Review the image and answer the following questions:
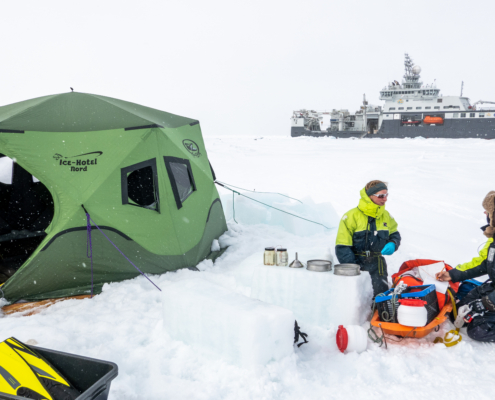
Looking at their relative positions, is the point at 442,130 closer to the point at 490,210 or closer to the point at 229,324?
the point at 490,210

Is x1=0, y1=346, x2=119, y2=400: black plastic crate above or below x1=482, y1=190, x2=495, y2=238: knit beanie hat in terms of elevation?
below

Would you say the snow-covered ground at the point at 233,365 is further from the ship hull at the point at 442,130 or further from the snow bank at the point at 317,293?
the ship hull at the point at 442,130

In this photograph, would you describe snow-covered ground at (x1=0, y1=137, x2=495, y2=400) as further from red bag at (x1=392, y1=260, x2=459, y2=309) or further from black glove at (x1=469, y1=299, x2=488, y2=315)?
red bag at (x1=392, y1=260, x2=459, y2=309)

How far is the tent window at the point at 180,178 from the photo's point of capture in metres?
4.00

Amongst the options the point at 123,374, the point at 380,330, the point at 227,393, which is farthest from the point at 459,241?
the point at 123,374

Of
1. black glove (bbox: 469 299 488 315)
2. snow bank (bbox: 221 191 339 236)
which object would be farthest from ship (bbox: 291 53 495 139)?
black glove (bbox: 469 299 488 315)

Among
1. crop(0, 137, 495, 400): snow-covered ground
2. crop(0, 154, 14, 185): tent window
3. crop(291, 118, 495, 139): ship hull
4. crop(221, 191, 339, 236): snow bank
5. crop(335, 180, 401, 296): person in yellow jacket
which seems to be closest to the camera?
crop(0, 137, 495, 400): snow-covered ground

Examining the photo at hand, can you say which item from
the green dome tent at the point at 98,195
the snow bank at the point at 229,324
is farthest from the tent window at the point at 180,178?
the snow bank at the point at 229,324

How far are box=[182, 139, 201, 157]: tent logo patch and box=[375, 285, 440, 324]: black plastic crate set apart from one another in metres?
3.08

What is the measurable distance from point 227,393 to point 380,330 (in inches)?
47.1

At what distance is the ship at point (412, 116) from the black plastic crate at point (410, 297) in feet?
103

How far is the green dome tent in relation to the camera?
3354mm

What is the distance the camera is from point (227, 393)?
1.90 m

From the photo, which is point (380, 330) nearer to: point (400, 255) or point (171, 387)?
point (171, 387)
